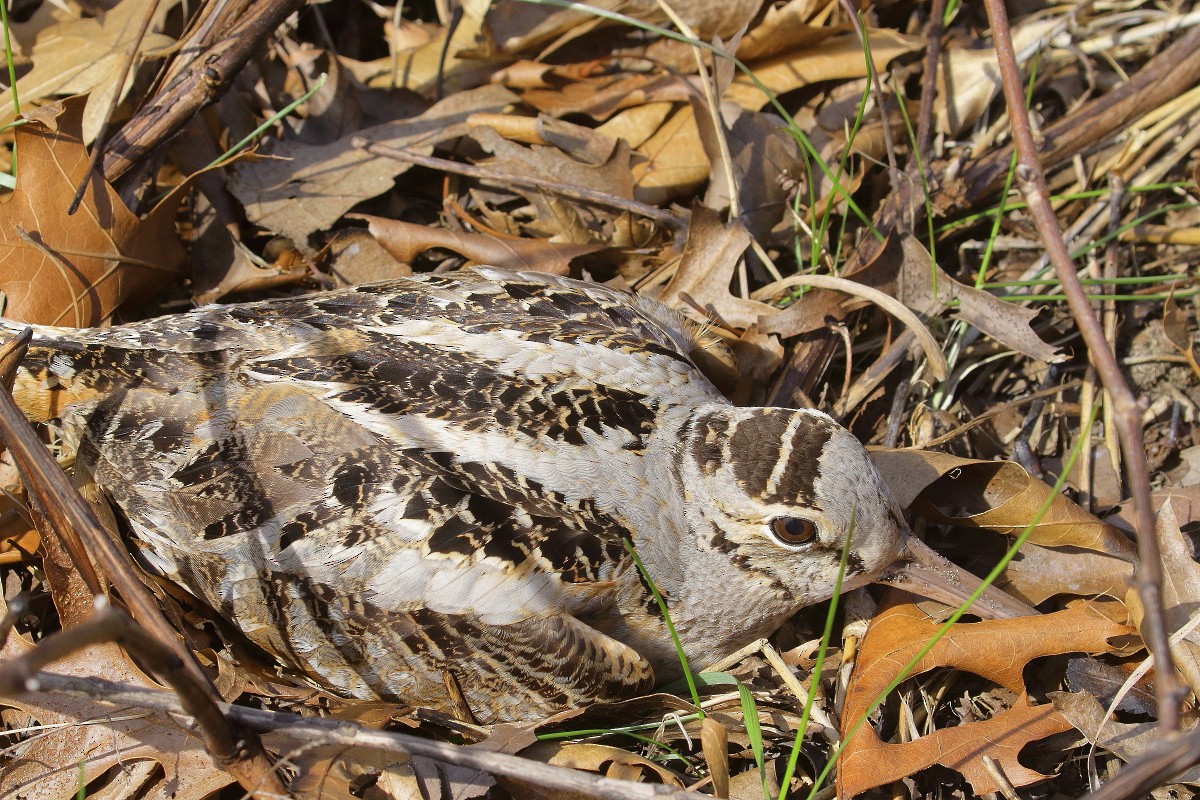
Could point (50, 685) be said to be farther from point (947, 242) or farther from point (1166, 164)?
point (1166, 164)

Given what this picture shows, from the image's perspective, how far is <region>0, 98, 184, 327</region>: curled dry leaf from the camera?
11.6 ft

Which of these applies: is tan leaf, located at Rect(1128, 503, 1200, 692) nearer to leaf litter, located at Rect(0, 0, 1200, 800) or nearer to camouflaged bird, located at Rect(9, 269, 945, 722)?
leaf litter, located at Rect(0, 0, 1200, 800)

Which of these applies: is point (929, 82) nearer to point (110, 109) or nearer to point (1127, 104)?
point (1127, 104)

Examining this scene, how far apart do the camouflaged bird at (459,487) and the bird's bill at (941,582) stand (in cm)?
9

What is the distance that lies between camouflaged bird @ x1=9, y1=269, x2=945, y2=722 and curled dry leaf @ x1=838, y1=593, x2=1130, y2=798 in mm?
257

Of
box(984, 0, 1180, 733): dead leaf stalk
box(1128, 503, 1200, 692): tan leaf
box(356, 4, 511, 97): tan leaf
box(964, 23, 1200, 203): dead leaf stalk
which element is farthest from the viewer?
box(356, 4, 511, 97): tan leaf

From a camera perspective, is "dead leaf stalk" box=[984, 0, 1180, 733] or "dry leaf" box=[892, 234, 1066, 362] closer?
"dead leaf stalk" box=[984, 0, 1180, 733]

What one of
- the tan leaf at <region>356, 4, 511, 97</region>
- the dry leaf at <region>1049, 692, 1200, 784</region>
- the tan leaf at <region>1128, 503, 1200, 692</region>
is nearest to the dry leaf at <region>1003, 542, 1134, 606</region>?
the tan leaf at <region>1128, 503, 1200, 692</region>

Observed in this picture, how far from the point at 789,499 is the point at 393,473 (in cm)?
121

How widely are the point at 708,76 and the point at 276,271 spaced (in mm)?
1964

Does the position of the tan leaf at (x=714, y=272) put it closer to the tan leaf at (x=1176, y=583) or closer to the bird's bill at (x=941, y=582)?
the bird's bill at (x=941, y=582)

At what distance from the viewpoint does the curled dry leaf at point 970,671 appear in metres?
2.92

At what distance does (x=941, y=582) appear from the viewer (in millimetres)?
3213

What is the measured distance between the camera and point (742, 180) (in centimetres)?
414
